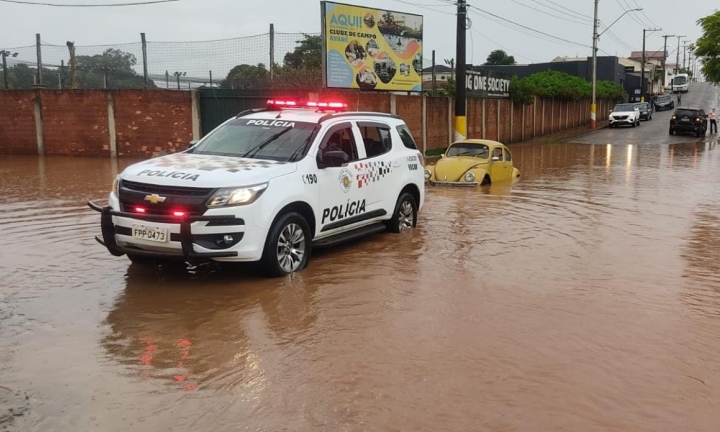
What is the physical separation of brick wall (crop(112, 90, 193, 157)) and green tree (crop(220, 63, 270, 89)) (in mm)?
1531

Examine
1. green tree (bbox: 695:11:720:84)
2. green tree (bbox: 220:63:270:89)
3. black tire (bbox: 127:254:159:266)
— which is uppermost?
green tree (bbox: 695:11:720:84)

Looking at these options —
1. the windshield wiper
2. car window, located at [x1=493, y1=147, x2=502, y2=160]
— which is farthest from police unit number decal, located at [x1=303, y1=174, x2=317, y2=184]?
car window, located at [x1=493, y1=147, x2=502, y2=160]

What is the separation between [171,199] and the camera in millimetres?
6832

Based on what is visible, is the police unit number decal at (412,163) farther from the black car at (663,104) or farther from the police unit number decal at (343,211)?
the black car at (663,104)

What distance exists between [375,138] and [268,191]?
2.77 m

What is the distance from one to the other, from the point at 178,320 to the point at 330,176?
2740mm

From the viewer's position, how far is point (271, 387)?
476 cm

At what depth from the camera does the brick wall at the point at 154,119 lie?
21.9 meters

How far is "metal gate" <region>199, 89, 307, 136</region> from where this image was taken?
21.8 meters

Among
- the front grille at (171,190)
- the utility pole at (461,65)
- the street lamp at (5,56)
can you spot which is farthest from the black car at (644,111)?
the front grille at (171,190)

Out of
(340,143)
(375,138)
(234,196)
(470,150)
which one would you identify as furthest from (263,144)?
(470,150)

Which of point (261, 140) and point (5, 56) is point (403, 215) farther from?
point (5, 56)

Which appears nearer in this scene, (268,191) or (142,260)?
(268,191)

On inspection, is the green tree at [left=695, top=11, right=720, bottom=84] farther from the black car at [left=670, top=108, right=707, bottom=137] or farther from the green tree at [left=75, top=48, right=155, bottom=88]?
the green tree at [left=75, top=48, right=155, bottom=88]
